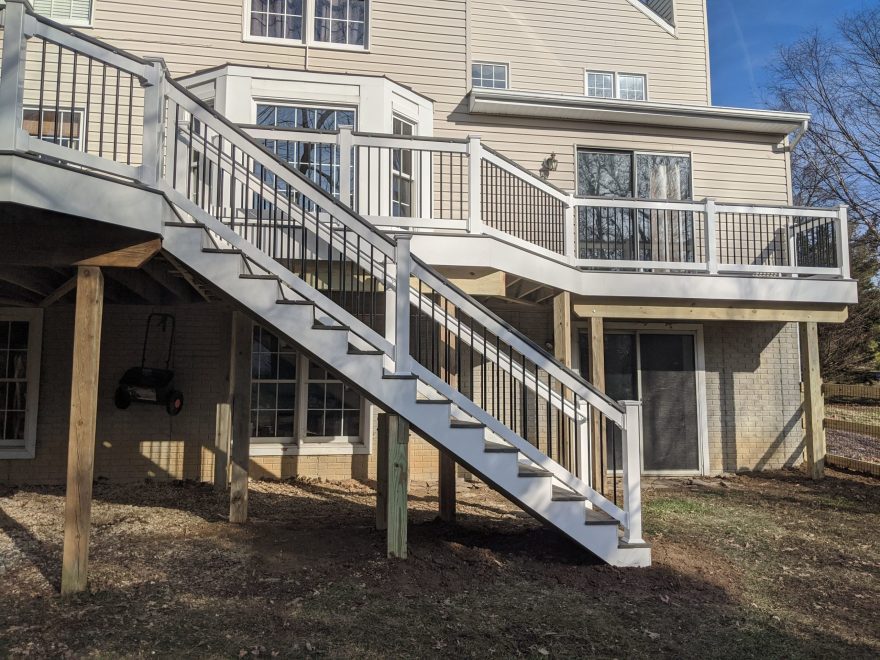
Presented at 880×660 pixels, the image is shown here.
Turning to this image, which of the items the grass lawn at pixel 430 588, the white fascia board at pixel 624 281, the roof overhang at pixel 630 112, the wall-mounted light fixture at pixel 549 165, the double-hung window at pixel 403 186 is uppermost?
the roof overhang at pixel 630 112

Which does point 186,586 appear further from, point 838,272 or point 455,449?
point 838,272

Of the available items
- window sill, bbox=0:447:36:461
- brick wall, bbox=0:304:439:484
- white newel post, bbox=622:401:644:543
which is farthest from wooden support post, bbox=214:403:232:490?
white newel post, bbox=622:401:644:543

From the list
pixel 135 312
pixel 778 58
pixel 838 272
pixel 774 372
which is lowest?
pixel 774 372

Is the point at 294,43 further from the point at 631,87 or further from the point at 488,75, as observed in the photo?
the point at 631,87

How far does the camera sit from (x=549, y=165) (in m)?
9.48

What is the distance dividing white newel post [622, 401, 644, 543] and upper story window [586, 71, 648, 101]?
8159 mm

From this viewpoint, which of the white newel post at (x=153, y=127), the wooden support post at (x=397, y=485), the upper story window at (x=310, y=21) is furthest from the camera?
the upper story window at (x=310, y=21)

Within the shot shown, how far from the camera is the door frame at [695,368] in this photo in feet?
31.6

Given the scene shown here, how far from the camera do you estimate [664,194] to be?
33.0 ft

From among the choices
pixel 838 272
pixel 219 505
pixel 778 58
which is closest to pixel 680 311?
pixel 838 272

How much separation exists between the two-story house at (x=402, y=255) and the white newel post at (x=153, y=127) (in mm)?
20

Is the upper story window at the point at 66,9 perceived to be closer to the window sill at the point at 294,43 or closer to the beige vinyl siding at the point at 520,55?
the beige vinyl siding at the point at 520,55

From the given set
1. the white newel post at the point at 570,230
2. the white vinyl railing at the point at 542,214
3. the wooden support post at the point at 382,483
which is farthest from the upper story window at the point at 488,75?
the wooden support post at the point at 382,483

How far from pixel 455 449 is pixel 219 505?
3621mm
